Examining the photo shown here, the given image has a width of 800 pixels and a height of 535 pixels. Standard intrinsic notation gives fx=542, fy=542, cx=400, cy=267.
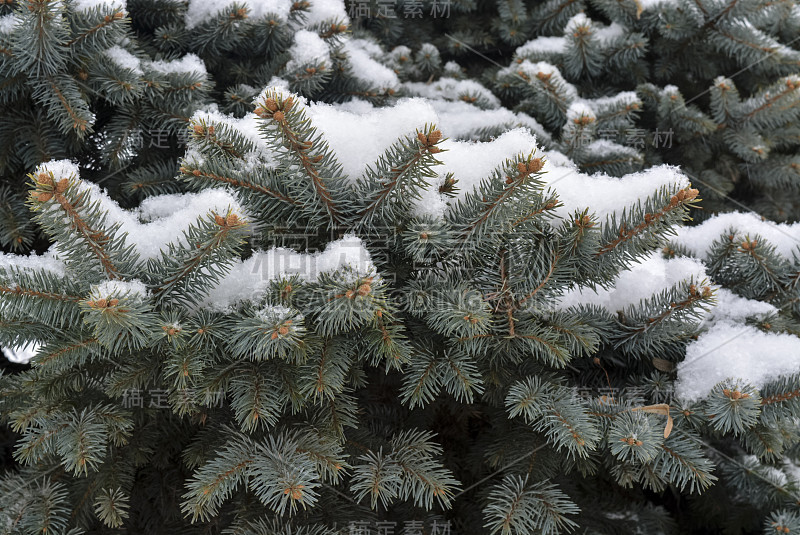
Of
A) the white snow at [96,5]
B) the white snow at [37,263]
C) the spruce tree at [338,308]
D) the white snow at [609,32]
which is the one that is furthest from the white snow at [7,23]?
the white snow at [609,32]

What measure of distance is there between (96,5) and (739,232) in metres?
1.92

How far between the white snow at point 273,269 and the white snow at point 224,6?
0.97m

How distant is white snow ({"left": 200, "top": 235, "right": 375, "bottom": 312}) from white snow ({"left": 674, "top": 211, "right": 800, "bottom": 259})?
1104 mm

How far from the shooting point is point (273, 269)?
3.93 feet

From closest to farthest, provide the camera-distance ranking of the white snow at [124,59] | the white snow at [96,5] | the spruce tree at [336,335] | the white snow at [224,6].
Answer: the spruce tree at [336,335] → the white snow at [96,5] → the white snow at [124,59] → the white snow at [224,6]

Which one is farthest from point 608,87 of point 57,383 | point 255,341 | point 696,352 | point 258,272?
point 57,383

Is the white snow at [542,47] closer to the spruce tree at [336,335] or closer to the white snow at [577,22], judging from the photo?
the white snow at [577,22]

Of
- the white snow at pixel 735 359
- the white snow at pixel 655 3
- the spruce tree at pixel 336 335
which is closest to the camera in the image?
the spruce tree at pixel 336 335

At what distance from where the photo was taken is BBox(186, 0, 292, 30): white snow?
1.76m

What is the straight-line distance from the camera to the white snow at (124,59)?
1.54 meters

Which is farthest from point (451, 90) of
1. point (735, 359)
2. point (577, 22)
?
point (735, 359)

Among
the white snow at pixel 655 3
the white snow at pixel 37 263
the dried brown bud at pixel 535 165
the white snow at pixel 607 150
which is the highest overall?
the white snow at pixel 655 3

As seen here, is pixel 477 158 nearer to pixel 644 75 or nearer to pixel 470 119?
pixel 470 119

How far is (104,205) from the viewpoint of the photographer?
4.26 ft
